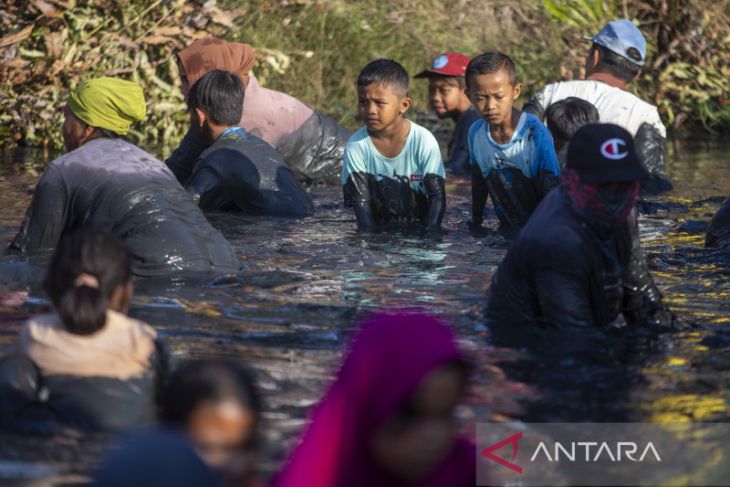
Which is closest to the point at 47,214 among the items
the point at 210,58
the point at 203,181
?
the point at 203,181

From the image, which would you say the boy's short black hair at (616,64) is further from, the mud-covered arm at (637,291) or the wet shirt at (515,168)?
the mud-covered arm at (637,291)

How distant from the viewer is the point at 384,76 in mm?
8430

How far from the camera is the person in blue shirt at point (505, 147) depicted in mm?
8086

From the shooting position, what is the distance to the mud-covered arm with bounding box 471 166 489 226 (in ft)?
28.4

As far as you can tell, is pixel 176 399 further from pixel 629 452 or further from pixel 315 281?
pixel 315 281

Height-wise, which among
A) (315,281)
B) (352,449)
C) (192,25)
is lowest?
(315,281)

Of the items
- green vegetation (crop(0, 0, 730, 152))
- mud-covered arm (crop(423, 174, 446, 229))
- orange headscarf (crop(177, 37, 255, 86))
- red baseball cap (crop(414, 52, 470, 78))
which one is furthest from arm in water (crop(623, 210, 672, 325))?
green vegetation (crop(0, 0, 730, 152))

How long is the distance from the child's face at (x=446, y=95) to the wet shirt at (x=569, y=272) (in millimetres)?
6245

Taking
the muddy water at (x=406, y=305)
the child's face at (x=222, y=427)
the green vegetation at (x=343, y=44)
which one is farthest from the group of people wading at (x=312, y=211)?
the green vegetation at (x=343, y=44)

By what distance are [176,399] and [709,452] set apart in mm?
2129

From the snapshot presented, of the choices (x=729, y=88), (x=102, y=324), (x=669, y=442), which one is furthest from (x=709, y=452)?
(x=729, y=88)

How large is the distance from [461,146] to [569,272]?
666cm

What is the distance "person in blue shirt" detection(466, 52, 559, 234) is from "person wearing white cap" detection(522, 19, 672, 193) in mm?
1661

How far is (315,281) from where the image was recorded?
718 centimetres
